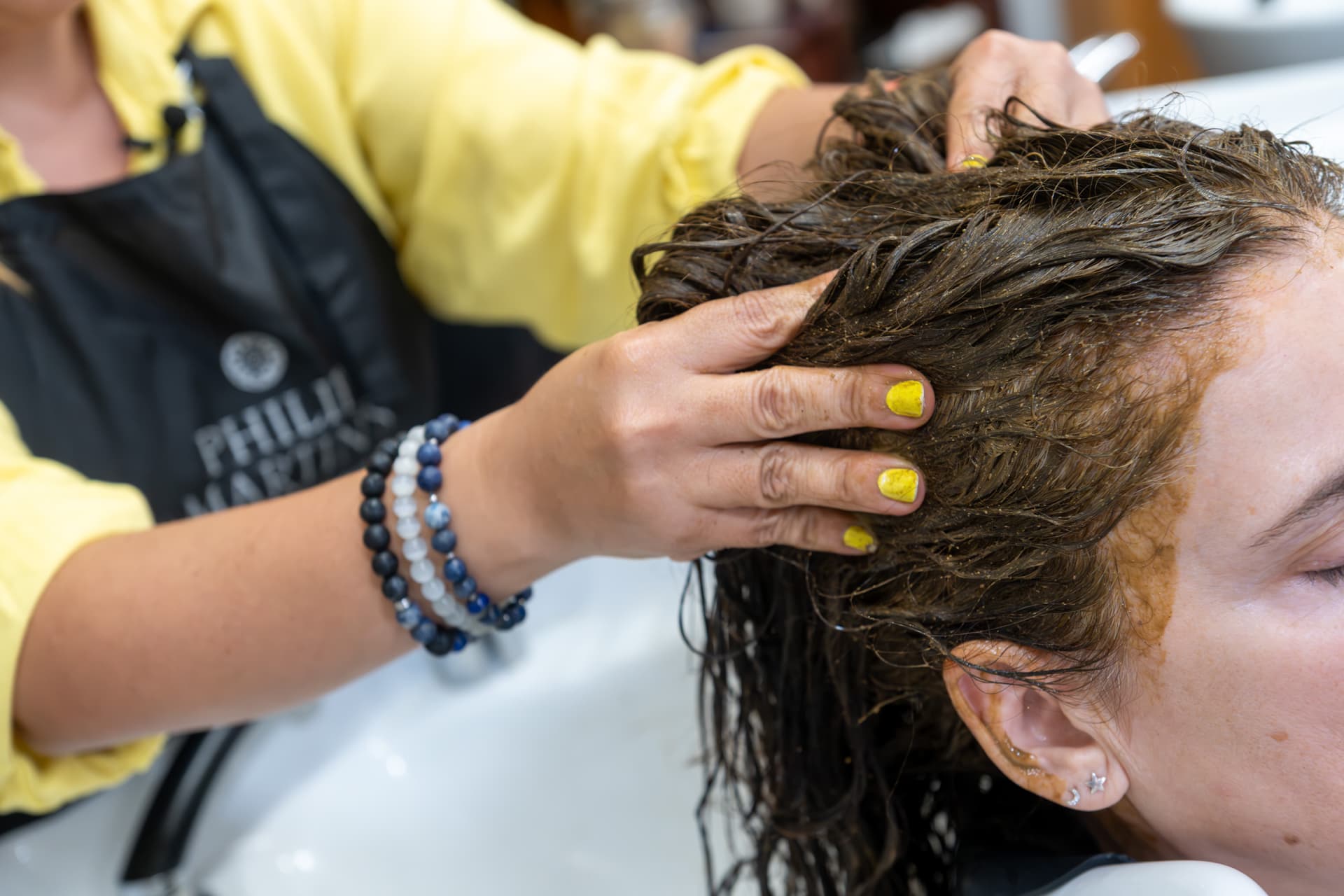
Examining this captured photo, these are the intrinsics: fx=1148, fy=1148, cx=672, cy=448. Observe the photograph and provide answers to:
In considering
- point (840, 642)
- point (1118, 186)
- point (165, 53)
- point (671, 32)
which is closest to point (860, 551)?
point (840, 642)

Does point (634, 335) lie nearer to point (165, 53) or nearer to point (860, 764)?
point (860, 764)

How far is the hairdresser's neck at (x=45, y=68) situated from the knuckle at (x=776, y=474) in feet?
2.30

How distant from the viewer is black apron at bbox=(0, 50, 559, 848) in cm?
92

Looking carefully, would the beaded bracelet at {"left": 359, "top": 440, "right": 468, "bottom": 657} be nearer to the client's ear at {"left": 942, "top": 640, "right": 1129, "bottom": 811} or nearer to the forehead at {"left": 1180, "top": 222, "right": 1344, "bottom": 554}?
the client's ear at {"left": 942, "top": 640, "right": 1129, "bottom": 811}

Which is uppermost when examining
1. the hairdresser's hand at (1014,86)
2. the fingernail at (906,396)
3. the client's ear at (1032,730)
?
the hairdresser's hand at (1014,86)

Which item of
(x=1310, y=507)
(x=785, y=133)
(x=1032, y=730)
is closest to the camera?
(x=1310, y=507)

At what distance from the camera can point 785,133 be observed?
0.94 metres

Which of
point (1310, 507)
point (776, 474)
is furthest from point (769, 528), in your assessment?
point (1310, 507)

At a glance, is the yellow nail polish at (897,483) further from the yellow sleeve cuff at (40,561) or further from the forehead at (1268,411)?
the yellow sleeve cuff at (40,561)

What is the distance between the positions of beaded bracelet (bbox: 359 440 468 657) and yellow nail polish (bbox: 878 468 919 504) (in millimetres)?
306

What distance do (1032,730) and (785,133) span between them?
51cm

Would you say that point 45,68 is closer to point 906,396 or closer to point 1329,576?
point 906,396

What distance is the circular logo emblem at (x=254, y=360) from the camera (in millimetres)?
1004

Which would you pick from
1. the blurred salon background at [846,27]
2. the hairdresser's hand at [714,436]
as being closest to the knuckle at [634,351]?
the hairdresser's hand at [714,436]
